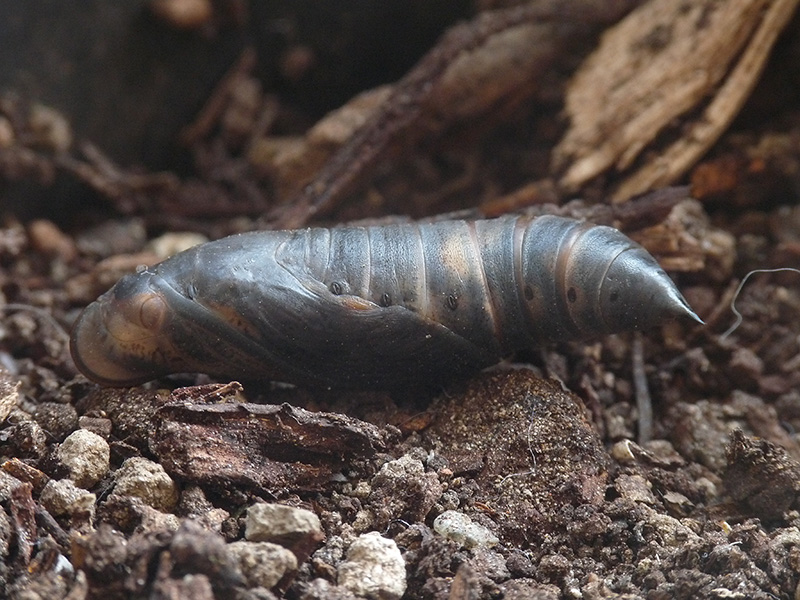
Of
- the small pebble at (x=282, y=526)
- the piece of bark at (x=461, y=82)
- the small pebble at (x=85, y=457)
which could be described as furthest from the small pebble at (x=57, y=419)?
the piece of bark at (x=461, y=82)

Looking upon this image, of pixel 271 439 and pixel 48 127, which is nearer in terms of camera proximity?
pixel 271 439

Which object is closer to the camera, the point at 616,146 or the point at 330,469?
the point at 330,469

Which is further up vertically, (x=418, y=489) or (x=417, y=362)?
(x=417, y=362)

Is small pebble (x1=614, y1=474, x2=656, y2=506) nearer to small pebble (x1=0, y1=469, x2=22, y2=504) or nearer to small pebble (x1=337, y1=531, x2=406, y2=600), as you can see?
small pebble (x1=337, y1=531, x2=406, y2=600)

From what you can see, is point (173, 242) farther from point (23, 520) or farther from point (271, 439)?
point (23, 520)

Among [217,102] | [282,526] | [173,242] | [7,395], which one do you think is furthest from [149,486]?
[217,102]

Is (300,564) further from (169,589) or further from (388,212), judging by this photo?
(388,212)

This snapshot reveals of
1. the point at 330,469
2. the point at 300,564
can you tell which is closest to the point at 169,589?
the point at 300,564
